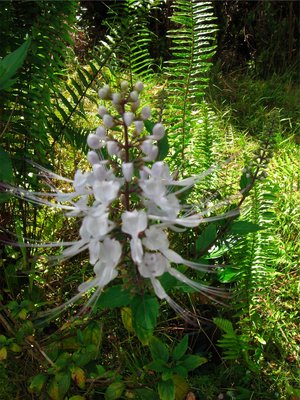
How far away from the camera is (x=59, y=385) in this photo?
158 centimetres

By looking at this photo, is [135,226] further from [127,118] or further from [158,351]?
[158,351]

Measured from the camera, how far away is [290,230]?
9.41ft

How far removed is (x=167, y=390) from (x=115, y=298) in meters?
0.40

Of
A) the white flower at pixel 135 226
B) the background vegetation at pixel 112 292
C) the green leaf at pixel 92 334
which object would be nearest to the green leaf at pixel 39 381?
the background vegetation at pixel 112 292

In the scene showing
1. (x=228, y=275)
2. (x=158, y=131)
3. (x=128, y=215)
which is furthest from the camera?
(x=228, y=275)

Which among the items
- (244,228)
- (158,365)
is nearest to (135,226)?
(244,228)

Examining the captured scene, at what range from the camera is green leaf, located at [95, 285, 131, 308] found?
1.36 m

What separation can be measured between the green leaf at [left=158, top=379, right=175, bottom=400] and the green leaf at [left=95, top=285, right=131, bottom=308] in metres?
0.38

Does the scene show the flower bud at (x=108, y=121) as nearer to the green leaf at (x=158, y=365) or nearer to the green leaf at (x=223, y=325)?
the green leaf at (x=158, y=365)

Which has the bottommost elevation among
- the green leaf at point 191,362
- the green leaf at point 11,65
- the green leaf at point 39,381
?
the green leaf at point 191,362

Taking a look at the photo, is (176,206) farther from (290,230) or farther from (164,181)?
(290,230)

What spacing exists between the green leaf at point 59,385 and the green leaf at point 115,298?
0.33m

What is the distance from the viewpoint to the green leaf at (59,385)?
157 cm

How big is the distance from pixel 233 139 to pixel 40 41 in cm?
185
